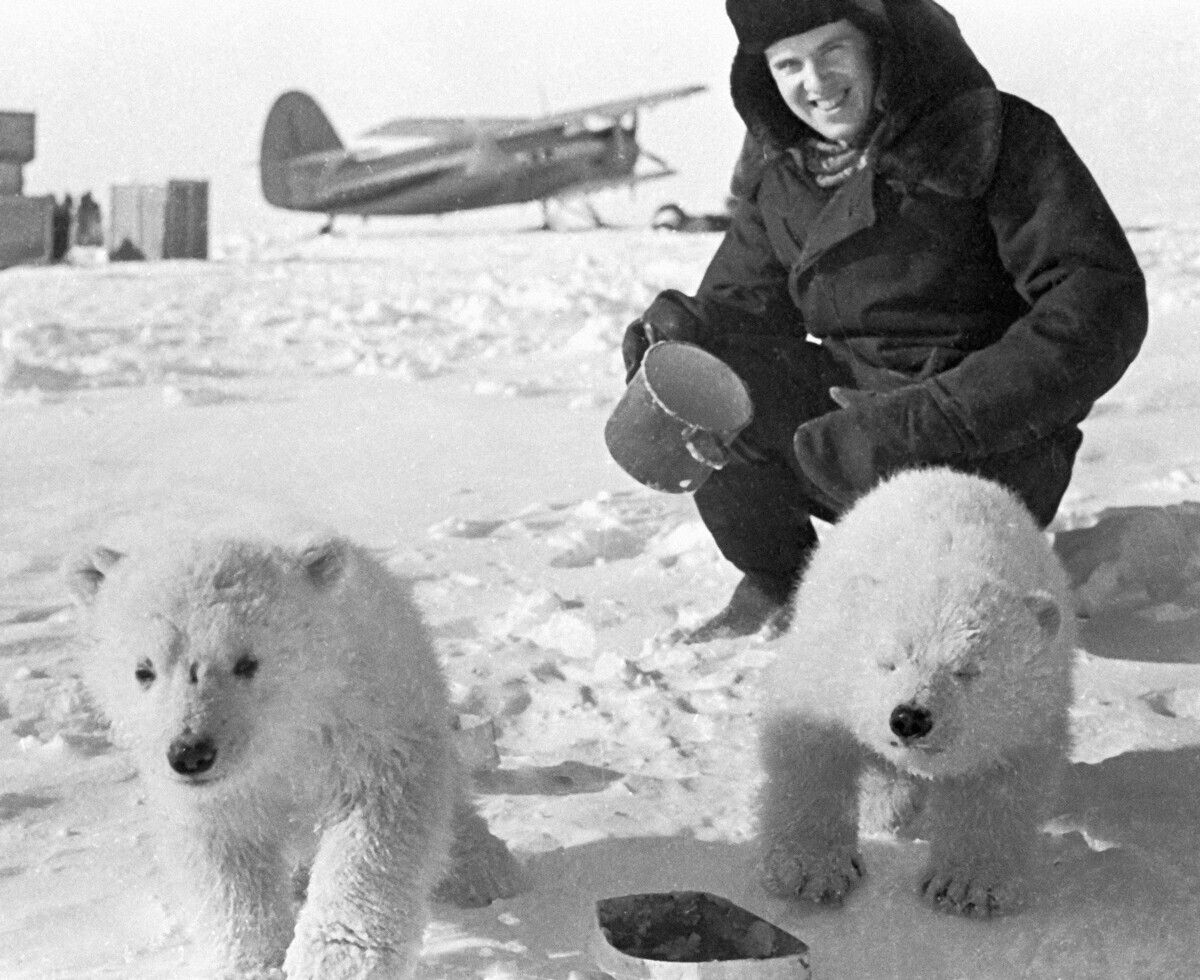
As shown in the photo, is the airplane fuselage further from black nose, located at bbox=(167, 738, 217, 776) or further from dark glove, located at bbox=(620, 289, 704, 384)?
black nose, located at bbox=(167, 738, 217, 776)

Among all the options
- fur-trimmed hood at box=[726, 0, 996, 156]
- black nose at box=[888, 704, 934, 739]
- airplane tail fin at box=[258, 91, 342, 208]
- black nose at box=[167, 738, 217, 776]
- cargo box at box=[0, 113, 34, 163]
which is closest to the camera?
black nose at box=[167, 738, 217, 776]

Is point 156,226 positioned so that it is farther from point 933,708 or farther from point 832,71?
point 933,708

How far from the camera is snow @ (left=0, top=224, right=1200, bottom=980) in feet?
7.34

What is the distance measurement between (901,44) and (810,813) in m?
1.55

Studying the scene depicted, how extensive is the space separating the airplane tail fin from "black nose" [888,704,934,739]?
21.0 m

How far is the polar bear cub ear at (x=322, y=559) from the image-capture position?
6.88ft

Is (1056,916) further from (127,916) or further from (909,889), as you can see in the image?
(127,916)

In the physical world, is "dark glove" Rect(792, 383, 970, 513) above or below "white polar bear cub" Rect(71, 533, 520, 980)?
above

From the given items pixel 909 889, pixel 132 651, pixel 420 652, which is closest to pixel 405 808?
pixel 420 652

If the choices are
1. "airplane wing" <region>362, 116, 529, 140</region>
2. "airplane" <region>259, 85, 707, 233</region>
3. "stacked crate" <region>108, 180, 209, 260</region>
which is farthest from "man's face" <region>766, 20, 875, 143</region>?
"airplane" <region>259, 85, 707, 233</region>

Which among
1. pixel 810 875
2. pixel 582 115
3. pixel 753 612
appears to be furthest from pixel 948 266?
pixel 582 115

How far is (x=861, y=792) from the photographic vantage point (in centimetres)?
262

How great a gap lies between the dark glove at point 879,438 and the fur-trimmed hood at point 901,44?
534 millimetres

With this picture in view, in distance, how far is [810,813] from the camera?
240 centimetres
